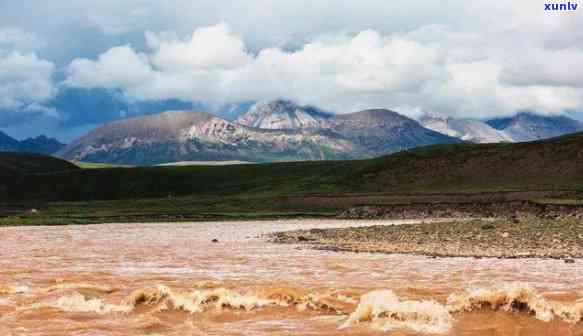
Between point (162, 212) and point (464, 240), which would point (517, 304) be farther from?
point (162, 212)

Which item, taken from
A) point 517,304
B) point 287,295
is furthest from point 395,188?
point 517,304

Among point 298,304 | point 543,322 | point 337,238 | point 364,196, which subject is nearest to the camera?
point 543,322

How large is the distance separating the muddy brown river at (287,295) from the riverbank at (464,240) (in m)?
4.08

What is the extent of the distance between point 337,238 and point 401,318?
142 ft

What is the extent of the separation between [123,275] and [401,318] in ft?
61.7

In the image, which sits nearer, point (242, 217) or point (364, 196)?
point (242, 217)

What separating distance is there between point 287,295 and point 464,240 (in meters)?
31.7

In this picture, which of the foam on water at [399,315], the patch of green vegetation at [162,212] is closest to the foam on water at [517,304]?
the foam on water at [399,315]

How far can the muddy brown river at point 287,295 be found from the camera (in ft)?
65.1

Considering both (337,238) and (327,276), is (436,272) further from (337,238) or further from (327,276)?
(337,238)

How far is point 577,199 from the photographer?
10338cm

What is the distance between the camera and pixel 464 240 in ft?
174

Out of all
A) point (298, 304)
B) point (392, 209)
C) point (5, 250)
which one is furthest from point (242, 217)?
point (298, 304)

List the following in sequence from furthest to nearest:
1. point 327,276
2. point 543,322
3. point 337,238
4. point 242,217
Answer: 1. point 242,217
2. point 337,238
3. point 327,276
4. point 543,322
